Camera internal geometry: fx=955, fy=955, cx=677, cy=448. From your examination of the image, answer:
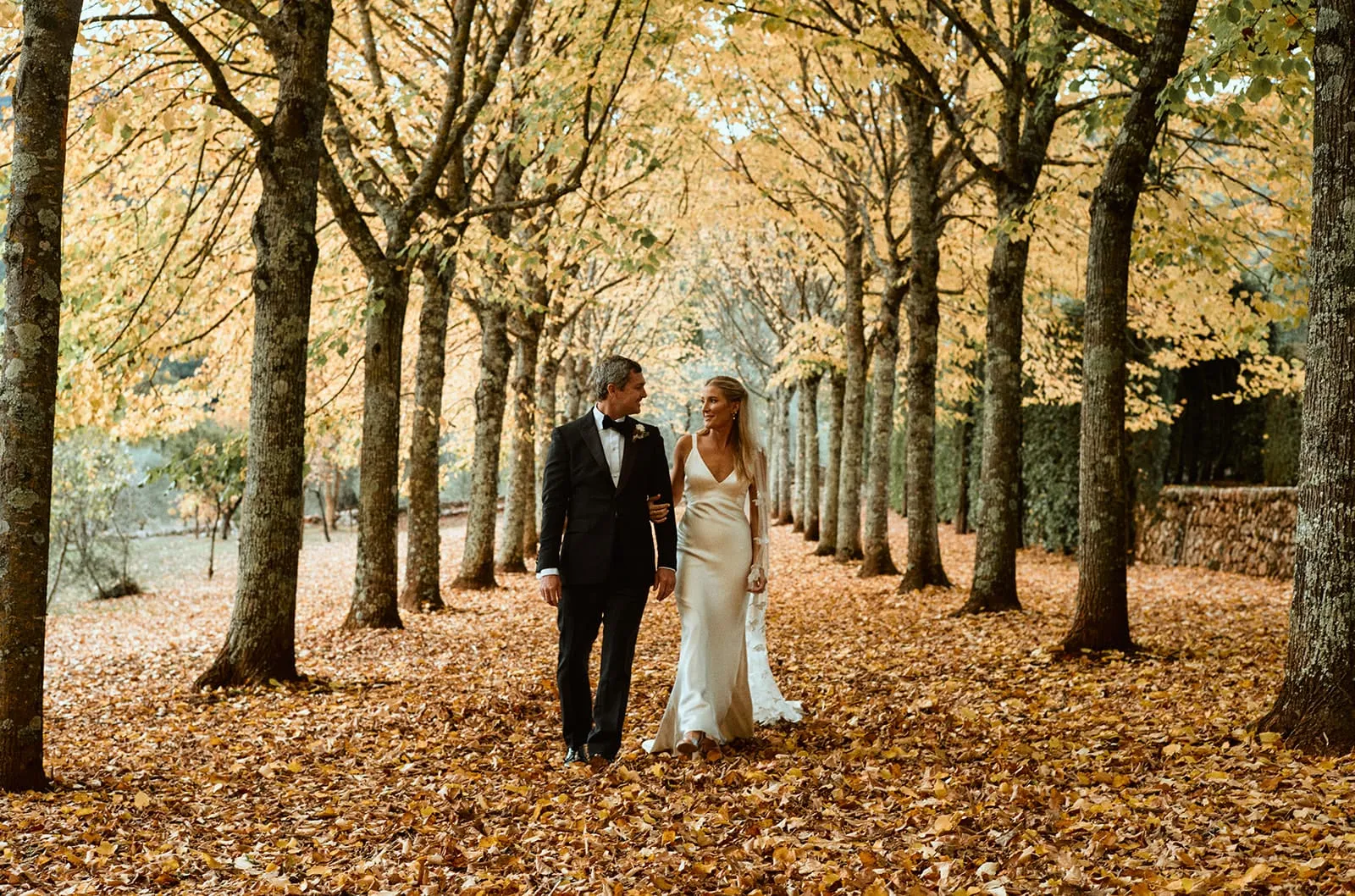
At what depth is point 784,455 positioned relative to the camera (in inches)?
1142

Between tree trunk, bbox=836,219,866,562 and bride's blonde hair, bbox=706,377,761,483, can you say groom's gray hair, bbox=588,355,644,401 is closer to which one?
bride's blonde hair, bbox=706,377,761,483

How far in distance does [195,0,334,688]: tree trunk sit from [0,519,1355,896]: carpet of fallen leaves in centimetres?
44

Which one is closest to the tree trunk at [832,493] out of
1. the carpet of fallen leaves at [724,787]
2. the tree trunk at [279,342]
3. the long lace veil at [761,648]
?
the carpet of fallen leaves at [724,787]

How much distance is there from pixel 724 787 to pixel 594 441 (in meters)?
1.94

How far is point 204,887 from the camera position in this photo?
377 centimetres

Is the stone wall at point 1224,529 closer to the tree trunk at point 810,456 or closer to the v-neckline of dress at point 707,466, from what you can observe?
the tree trunk at point 810,456

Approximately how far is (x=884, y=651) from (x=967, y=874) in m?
5.22

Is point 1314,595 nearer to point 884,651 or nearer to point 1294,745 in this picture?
point 1294,745

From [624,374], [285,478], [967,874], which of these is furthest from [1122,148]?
[285,478]

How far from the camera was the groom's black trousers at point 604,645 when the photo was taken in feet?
17.2

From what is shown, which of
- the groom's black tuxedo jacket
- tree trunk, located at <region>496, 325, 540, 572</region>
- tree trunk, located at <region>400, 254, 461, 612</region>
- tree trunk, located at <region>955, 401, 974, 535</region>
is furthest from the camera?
→ tree trunk, located at <region>955, 401, 974, 535</region>

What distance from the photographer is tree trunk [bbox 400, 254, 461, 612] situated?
467 inches

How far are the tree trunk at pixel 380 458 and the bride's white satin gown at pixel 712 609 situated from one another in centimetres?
518

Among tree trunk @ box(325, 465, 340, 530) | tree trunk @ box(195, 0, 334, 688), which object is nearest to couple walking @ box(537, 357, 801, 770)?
tree trunk @ box(195, 0, 334, 688)
